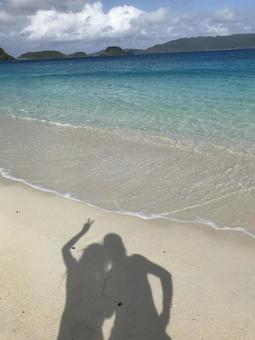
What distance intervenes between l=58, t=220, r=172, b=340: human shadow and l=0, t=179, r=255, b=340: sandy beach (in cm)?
1

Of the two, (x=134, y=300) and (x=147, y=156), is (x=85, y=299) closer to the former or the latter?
(x=134, y=300)

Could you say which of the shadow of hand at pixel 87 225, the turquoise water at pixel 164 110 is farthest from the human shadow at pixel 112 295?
the turquoise water at pixel 164 110

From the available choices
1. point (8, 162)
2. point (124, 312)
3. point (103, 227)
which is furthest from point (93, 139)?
point (124, 312)

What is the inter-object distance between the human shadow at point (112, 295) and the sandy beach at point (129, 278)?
0.04 feet

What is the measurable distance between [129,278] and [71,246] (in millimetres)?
1078

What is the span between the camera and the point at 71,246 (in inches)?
209

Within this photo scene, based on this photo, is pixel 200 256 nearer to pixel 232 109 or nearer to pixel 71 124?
pixel 71 124

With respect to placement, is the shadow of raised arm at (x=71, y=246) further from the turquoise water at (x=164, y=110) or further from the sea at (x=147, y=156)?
the turquoise water at (x=164, y=110)

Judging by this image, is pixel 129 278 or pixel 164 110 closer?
pixel 129 278

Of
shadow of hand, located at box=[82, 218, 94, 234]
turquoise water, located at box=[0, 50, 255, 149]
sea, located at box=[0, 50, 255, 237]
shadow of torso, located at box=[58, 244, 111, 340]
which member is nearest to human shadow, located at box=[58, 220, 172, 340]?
shadow of torso, located at box=[58, 244, 111, 340]

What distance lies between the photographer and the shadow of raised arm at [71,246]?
4.93 m

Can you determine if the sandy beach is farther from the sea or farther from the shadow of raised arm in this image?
the sea

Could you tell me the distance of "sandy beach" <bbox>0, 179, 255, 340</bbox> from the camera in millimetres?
3877

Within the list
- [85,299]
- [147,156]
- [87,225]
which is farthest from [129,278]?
[147,156]
